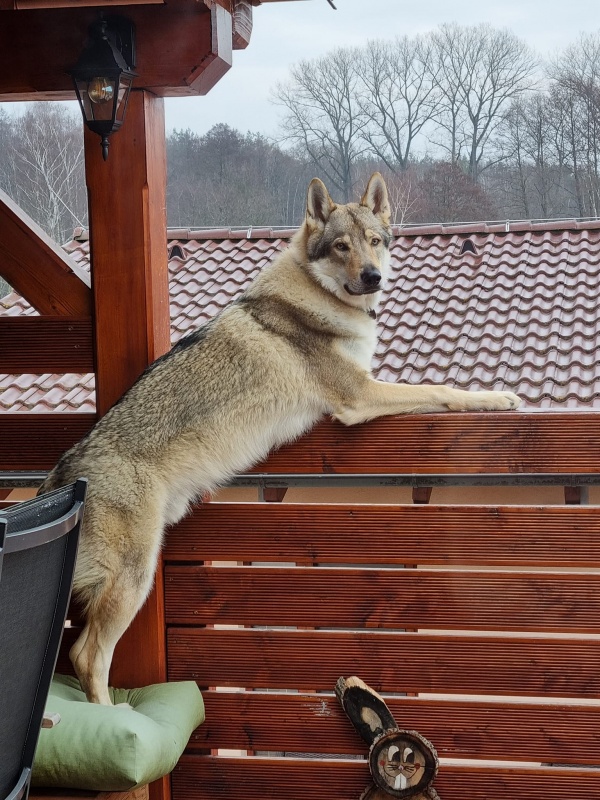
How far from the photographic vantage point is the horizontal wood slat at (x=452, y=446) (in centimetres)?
199

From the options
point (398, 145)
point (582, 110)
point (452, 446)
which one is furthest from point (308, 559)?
point (582, 110)

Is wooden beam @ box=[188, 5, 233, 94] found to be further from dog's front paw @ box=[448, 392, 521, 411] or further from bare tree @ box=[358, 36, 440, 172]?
bare tree @ box=[358, 36, 440, 172]

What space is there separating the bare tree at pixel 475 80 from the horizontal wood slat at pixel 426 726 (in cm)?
775

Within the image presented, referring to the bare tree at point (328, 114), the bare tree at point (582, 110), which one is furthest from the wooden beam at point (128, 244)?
the bare tree at point (582, 110)

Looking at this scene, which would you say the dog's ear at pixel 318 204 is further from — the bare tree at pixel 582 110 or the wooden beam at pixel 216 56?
the bare tree at pixel 582 110

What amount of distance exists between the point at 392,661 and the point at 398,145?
300 inches

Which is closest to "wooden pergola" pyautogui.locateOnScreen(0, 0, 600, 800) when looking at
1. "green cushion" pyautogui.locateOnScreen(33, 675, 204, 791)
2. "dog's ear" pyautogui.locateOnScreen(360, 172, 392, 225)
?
"green cushion" pyautogui.locateOnScreen(33, 675, 204, 791)

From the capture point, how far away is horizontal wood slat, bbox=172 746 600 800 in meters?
2.03

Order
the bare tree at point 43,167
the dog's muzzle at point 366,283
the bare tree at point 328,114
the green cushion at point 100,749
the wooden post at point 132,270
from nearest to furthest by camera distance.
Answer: the green cushion at point 100,749
the wooden post at point 132,270
the dog's muzzle at point 366,283
the bare tree at point 43,167
the bare tree at point 328,114

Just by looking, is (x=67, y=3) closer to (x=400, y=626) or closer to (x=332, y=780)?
(x=400, y=626)

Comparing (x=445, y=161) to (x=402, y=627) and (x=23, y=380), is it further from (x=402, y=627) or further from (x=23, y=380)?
(x=402, y=627)

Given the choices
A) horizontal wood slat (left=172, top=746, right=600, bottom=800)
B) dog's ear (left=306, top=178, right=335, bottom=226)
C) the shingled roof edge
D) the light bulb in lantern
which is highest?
the shingled roof edge

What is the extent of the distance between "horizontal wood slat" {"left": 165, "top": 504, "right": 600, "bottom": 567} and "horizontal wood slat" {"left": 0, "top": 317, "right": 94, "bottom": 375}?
524mm

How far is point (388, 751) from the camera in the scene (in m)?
2.07
